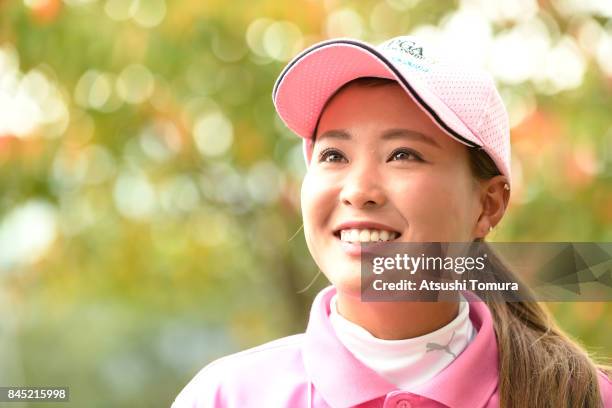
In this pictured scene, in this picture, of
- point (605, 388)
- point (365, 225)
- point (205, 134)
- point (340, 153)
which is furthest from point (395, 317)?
point (205, 134)

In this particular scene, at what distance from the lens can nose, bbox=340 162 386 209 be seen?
1391 millimetres

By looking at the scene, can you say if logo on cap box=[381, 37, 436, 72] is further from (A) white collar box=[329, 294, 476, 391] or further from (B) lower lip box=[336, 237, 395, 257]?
(A) white collar box=[329, 294, 476, 391]

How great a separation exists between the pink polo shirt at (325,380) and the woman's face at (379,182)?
0.42 ft

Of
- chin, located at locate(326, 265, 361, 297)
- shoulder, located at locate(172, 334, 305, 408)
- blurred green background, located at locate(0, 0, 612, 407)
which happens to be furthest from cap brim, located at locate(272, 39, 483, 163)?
blurred green background, located at locate(0, 0, 612, 407)

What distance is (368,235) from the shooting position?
1.40 m

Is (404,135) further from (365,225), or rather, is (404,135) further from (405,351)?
(405,351)

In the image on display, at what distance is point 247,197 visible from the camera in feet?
12.0

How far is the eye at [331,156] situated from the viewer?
4.83 feet

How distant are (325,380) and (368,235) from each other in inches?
9.6

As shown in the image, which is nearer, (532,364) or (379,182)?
(379,182)

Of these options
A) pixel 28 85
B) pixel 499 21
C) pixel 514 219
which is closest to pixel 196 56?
pixel 28 85

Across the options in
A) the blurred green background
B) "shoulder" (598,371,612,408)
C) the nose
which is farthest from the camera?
the blurred green background

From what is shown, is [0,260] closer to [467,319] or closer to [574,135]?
[574,135]

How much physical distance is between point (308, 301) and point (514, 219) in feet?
3.61
